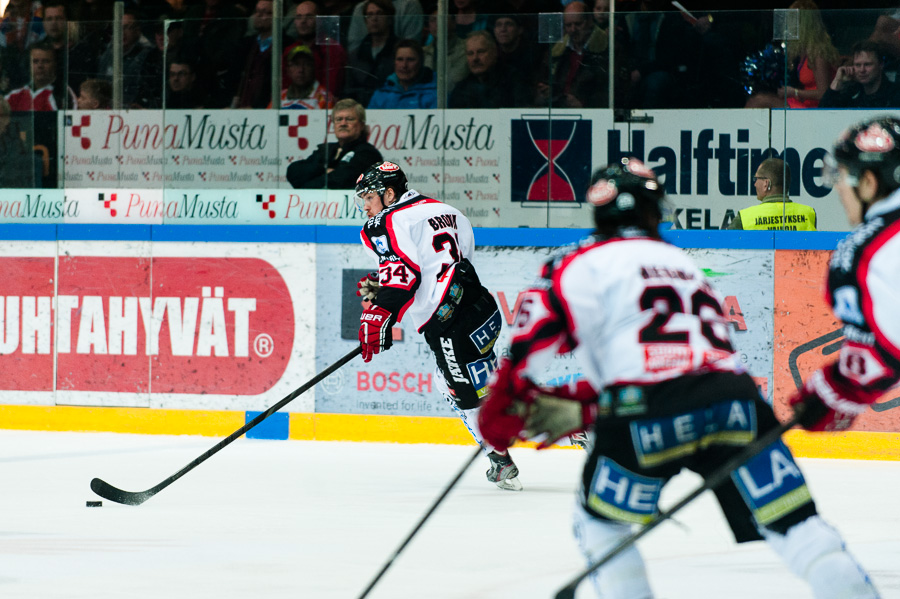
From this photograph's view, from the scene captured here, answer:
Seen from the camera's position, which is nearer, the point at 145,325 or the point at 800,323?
the point at 800,323

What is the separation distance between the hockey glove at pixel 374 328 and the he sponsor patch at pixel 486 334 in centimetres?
34

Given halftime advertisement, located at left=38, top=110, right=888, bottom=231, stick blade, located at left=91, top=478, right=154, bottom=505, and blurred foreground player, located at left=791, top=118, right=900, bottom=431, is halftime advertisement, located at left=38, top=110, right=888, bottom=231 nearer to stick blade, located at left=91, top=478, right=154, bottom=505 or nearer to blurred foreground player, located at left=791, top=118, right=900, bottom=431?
stick blade, located at left=91, top=478, right=154, bottom=505

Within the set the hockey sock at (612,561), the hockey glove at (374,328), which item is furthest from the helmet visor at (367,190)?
the hockey sock at (612,561)

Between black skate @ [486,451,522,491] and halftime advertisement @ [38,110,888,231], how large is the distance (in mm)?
1692

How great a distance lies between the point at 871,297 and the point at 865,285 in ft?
0.09

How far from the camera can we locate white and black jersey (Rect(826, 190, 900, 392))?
7.90 ft

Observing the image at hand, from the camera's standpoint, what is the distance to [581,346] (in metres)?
2.55

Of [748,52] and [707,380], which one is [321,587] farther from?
[748,52]

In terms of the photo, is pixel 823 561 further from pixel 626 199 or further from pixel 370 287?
pixel 370 287

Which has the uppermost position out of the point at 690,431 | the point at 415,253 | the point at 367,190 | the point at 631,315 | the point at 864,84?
the point at 864,84

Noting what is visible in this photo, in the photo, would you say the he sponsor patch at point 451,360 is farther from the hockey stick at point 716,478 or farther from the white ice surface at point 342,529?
the hockey stick at point 716,478

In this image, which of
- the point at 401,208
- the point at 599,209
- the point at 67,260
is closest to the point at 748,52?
the point at 401,208

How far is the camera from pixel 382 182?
5383 millimetres

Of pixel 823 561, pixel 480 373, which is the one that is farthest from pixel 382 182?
pixel 823 561
